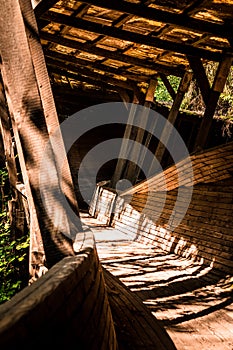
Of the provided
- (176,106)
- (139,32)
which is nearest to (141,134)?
(176,106)

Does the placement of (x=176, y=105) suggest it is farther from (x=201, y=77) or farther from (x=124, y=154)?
(x=124, y=154)

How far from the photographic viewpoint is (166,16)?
21.5 feet

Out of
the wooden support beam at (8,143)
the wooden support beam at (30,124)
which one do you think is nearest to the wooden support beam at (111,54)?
the wooden support beam at (8,143)

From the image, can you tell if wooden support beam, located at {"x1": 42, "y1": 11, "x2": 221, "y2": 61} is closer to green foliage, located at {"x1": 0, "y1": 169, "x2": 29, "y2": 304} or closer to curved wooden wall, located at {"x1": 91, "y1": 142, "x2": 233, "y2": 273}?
curved wooden wall, located at {"x1": 91, "y1": 142, "x2": 233, "y2": 273}

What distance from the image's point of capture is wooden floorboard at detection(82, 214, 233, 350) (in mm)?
4344

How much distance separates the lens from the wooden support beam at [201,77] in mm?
8641

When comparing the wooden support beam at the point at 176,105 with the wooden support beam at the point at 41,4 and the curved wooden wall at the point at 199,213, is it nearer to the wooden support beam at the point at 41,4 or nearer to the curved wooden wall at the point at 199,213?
the curved wooden wall at the point at 199,213

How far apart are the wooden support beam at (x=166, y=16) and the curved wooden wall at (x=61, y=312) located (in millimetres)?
4603

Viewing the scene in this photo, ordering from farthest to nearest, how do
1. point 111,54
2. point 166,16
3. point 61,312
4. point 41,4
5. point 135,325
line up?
point 111,54
point 166,16
point 41,4
point 135,325
point 61,312

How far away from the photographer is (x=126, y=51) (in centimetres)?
1023

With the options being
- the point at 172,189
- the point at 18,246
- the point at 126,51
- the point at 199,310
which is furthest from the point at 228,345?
the point at 126,51

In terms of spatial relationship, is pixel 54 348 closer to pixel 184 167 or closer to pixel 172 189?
pixel 184 167

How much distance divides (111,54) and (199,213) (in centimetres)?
447

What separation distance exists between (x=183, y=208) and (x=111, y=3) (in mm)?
3994
